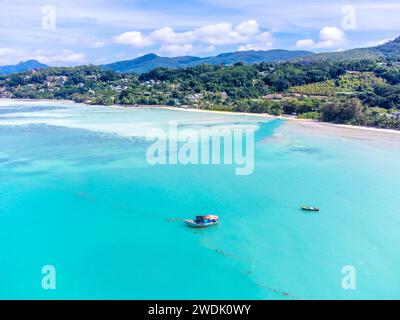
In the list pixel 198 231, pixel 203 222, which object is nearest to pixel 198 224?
pixel 203 222

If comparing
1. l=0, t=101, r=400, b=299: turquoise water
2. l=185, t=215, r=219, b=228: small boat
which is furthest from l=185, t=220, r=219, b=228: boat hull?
l=0, t=101, r=400, b=299: turquoise water

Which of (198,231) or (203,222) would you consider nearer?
(198,231)

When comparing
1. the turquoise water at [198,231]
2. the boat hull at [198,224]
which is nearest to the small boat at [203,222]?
the boat hull at [198,224]

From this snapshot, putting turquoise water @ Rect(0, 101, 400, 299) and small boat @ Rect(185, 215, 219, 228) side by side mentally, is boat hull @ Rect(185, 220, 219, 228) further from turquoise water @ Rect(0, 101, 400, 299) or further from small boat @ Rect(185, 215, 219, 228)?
turquoise water @ Rect(0, 101, 400, 299)

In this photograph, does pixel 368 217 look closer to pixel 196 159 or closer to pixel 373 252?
pixel 373 252

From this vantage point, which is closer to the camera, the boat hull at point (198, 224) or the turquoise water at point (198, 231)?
the turquoise water at point (198, 231)

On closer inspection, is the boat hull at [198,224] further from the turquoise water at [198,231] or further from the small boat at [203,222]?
the turquoise water at [198,231]

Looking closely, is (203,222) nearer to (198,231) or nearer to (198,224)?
(198,224)

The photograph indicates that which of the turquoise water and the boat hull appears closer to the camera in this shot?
the turquoise water
